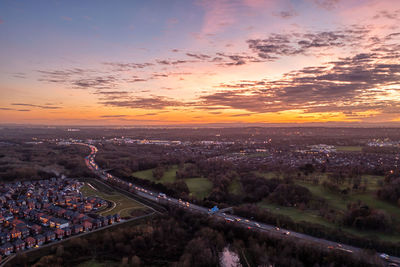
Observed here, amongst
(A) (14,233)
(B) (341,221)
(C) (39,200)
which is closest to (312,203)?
(B) (341,221)

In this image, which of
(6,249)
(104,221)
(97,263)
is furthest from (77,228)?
(97,263)

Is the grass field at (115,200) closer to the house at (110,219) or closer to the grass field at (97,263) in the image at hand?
the house at (110,219)

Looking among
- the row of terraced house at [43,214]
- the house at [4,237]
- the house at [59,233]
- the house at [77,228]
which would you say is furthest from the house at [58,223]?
the house at [4,237]

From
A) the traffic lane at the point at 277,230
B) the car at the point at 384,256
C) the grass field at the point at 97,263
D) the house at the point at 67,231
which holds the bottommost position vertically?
the grass field at the point at 97,263

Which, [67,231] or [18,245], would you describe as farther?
[67,231]

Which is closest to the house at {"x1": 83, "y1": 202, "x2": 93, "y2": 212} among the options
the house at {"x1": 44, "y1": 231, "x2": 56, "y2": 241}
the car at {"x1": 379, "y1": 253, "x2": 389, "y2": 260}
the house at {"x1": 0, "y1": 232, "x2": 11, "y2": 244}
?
the house at {"x1": 44, "y1": 231, "x2": 56, "y2": 241}

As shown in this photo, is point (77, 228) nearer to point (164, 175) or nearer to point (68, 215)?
point (68, 215)

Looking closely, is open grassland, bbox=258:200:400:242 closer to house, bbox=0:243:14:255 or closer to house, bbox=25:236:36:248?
house, bbox=25:236:36:248
